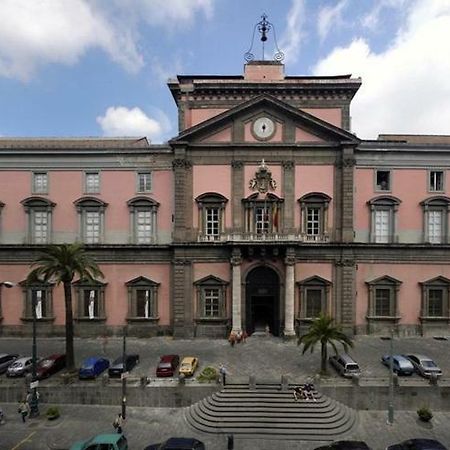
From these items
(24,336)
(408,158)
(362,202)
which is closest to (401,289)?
(362,202)

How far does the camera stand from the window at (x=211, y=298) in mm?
34594

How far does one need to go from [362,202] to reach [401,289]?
9.04 meters

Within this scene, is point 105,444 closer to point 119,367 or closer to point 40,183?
point 119,367

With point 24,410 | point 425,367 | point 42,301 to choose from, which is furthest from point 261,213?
point 24,410

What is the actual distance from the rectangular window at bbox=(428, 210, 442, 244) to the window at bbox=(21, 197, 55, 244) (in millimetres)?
36420

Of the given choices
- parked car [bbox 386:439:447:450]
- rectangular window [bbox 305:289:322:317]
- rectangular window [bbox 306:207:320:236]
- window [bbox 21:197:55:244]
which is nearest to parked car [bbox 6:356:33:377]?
window [bbox 21:197:55:244]

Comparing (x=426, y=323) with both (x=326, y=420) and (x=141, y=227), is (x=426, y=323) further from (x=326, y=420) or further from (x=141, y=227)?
(x=141, y=227)

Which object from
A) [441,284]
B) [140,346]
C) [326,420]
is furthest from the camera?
[441,284]

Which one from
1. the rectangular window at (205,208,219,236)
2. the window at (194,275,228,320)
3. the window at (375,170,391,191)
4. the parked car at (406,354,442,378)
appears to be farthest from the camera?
the window at (375,170,391,191)

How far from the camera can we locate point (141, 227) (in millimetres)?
35594

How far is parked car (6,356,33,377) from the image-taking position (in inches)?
1001

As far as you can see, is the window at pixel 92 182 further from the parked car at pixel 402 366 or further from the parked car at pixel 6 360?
the parked car at pixel 402 366

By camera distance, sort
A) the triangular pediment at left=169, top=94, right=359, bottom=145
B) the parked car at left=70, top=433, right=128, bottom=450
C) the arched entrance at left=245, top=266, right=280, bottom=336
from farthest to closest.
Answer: the arched entrance at left=245, top=266, right=280, bottom=336 → the triangular pediment at left=169, top=94, right=359, bottom=145 → the parked car at left=70, top=433, right=128, bottom=450

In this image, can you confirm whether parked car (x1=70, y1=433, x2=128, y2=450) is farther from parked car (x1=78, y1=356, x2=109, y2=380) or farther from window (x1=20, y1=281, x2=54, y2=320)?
window (x1=20, y1=281, x2=54, y2=320)
